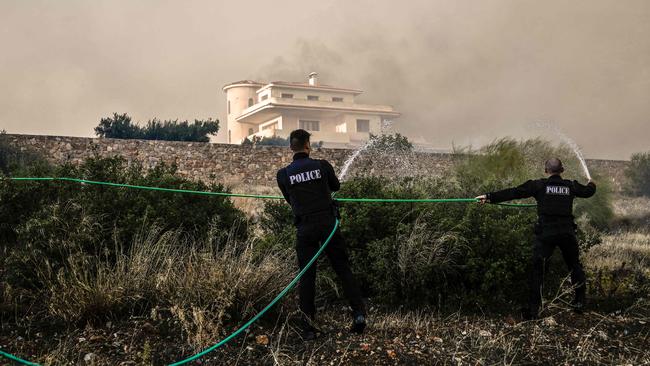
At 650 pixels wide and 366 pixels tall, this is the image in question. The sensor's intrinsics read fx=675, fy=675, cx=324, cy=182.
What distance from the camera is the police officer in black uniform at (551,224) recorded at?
7047 millimetres

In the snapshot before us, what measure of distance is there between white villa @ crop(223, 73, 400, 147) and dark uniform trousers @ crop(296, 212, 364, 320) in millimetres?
55364

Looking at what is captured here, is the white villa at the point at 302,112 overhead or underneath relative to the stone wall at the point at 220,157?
overhead

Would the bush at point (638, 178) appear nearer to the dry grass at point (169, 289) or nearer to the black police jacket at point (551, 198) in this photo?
the black police jacket at point (551, 198)

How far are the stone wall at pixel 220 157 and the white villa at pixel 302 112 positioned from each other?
3462 cm

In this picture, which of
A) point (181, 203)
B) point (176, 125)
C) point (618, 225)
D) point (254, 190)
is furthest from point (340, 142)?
point (181, 203)

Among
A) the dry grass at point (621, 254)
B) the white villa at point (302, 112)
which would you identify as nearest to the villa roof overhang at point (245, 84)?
the white villa at point (302, 112)

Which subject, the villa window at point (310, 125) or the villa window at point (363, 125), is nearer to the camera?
the villa window at point (310, 125)

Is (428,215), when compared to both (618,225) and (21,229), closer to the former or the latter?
(21,229)

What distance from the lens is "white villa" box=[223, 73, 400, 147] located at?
63.3m

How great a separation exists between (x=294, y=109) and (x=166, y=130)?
2362cm

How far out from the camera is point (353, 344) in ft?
18.9

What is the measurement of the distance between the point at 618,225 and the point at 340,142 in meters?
46.6

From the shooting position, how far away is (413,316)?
6.84m

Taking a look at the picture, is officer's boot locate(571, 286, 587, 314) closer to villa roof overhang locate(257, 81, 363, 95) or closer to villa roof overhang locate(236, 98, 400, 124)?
villa roof overhang locate(236, 98, 400, 124)
